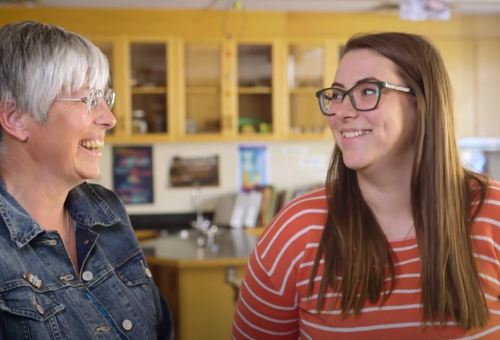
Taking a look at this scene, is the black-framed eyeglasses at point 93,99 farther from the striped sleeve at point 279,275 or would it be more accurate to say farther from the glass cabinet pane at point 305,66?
the glass cabinet pane at point 305,66

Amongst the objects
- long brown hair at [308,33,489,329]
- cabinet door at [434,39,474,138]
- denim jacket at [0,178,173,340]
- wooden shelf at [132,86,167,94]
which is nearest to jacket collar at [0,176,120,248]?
denim jacket at [0,178,173,340]

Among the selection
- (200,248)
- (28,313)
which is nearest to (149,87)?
(200,248)

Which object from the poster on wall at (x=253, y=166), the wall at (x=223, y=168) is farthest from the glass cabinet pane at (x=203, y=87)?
the poster on wall at (x=253, y=166)

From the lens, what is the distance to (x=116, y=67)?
15.6 feet

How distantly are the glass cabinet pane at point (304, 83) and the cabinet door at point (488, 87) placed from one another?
132cm

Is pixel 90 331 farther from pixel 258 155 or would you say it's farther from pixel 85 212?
pixel 258 155

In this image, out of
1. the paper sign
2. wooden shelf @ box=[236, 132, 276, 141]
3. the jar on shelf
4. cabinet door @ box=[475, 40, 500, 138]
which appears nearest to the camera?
the paper sign

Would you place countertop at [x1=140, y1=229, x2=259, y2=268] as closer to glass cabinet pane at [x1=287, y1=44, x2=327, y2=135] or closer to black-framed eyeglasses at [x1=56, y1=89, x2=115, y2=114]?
glass cabinet pane at [x1=287, y1=44, x2=327, y2=135]

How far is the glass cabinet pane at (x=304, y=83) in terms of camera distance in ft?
16.5

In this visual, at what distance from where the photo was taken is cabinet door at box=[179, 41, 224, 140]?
4.89m

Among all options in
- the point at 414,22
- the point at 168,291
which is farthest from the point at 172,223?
the point at 414,22

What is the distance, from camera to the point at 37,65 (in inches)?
50.4

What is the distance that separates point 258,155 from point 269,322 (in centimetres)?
382

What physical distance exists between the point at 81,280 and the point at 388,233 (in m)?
0.69
